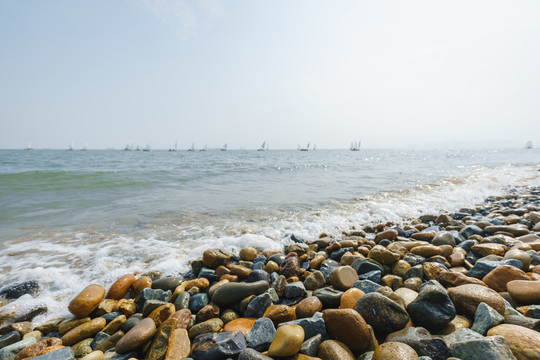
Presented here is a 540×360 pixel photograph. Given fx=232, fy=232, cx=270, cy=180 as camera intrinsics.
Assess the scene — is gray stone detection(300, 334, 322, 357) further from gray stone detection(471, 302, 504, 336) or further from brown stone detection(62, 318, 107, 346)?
brown stone detection(62, 318, 107, 346)

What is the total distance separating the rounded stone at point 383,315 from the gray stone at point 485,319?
0.51 meters

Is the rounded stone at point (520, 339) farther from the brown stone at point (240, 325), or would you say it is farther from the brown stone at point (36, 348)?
the brown stone at point (36, 348)

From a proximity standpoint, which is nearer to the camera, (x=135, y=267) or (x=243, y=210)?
(x=135, y=267)

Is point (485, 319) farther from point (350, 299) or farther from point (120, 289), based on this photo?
point (120, 289)

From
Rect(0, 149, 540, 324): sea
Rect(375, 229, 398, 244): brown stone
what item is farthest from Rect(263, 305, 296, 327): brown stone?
Rect(375, 229, 398, 244): brown stone

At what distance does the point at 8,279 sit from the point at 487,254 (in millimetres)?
7057

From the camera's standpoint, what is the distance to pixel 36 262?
3883mm

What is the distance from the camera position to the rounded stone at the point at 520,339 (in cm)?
150

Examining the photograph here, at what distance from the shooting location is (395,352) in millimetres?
1513

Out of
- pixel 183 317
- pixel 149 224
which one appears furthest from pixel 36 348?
pixel 149 224

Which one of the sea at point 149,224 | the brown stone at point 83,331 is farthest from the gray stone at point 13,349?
the sea at point 149,224

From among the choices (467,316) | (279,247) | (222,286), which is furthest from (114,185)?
(467,316)

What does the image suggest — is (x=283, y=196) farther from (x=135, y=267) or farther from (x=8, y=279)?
(x=8, y=279)

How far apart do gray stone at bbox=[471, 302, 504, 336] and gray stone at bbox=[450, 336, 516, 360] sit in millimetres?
286
